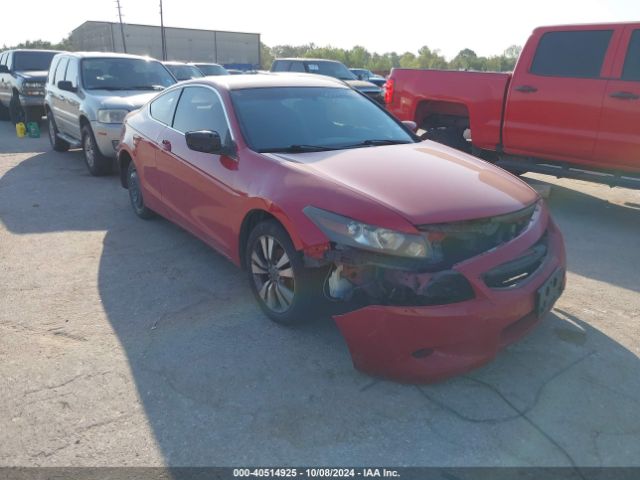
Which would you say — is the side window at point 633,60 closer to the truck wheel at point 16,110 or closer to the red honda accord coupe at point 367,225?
the red honda accord coupe at point 367,225

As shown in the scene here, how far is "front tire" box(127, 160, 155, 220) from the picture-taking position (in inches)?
226

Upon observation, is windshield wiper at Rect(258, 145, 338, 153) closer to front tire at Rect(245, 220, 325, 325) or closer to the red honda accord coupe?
the red honda accord coupe

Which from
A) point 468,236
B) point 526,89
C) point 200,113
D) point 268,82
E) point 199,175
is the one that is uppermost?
point 268,82

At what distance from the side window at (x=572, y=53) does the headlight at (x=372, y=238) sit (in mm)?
4526

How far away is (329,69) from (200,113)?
1223 centimetres

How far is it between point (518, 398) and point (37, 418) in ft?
8.24

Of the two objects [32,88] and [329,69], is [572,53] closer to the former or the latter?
[329,69]

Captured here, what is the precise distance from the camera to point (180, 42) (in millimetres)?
62438

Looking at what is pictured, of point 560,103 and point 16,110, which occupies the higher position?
point 560,103

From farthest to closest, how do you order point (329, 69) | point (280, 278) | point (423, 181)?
point (329, 69) → point (280, 278) → point (423, 181)

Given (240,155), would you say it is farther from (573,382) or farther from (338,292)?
(573,382)

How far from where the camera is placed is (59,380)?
3.00 metres

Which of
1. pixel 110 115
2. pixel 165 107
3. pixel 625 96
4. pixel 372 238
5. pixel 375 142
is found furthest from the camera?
pixel 110 115

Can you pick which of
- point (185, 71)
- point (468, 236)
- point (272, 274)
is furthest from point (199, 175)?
point (185, 71)
